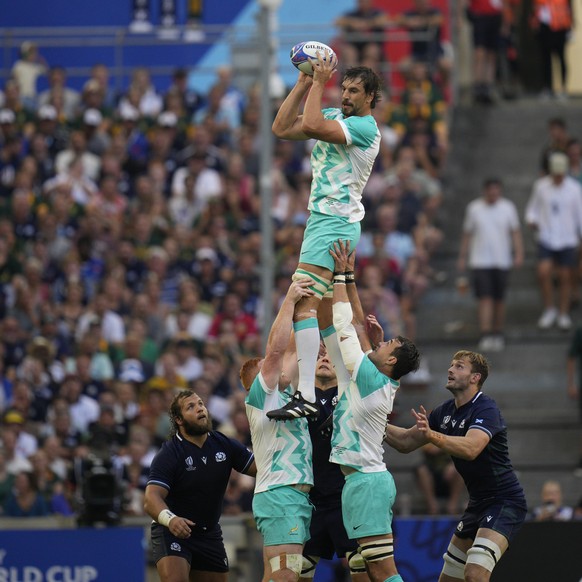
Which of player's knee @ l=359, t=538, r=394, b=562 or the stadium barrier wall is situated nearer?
player's knee @ l=359, t=538, r=394, b=562

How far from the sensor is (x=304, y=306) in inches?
478

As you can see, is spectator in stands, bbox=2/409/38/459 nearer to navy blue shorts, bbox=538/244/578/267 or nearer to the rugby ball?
navy blue shorts, bbox=538/244/578/267

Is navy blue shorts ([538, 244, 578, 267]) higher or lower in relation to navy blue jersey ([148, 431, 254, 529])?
higher

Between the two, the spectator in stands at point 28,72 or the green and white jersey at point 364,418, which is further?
the spectator in stands at point 28,72

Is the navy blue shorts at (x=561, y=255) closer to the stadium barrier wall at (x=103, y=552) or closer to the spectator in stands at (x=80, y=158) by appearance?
the stadium barrier wall at (x=103, y=552)

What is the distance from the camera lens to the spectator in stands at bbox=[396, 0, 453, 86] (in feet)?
77.2

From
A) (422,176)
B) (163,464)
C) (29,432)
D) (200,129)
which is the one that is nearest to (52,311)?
(29,432)

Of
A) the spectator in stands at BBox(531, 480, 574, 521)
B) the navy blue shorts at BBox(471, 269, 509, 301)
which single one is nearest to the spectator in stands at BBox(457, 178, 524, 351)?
the navy blue shorts at BBox(471, 269, 509, 301)

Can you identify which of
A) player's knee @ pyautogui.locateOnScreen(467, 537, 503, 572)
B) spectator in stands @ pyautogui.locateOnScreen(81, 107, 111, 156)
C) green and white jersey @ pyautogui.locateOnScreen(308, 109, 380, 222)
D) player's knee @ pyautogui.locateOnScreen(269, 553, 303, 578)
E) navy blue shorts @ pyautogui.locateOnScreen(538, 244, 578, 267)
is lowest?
player's knee @ pyautogui.locateOnScreen(467, 537, 503, 572)

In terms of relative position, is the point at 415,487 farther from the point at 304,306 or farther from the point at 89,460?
the point at 304,306

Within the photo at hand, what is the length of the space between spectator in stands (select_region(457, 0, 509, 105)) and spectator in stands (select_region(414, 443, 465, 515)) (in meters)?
7.54

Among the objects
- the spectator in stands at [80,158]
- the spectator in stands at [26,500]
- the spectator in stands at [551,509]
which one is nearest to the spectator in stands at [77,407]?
the spectator in stands at [26,500]

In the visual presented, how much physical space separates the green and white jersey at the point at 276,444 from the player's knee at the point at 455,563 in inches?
53.9

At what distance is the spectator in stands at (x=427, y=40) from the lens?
23.5 m
